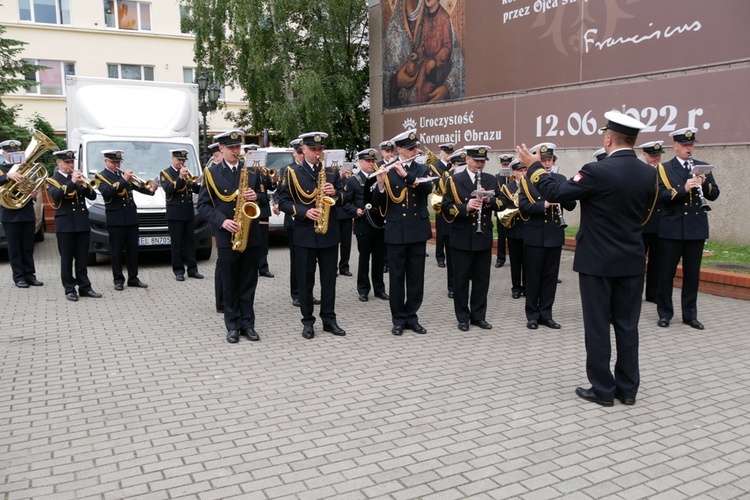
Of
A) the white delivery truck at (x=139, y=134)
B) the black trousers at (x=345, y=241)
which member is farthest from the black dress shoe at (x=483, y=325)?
the white delivery truck at (x=139, y=134)

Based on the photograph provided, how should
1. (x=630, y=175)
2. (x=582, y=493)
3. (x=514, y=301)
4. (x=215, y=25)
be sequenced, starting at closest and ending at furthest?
(x=582, y=493)
(x=630, y=175)
(x=514, y=301)
(x=215, y=25)

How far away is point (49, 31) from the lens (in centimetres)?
3155

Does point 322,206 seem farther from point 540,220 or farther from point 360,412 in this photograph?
point 360,412

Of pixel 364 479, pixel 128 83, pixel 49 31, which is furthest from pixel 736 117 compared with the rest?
pixel 49 31

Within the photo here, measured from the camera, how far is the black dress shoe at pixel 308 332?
733 centimetres

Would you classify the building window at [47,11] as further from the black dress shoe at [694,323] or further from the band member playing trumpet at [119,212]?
the black dress shoe at [694,323]

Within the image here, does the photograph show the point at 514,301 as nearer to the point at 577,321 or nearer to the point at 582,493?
the point at 577,321

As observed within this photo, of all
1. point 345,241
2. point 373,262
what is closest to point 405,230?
point 373,262

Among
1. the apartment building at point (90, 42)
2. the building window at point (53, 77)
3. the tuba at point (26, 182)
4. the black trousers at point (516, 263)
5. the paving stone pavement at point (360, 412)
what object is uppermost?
the apartment building at point (90, 42)

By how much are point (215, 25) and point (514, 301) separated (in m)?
15.9

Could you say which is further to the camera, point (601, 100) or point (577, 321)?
point (601, 100)

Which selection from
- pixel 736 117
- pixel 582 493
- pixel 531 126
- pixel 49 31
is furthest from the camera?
pixel 49 31

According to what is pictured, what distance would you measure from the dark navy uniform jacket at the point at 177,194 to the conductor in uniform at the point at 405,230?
15.4ft

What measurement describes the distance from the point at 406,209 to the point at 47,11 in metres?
31.6
